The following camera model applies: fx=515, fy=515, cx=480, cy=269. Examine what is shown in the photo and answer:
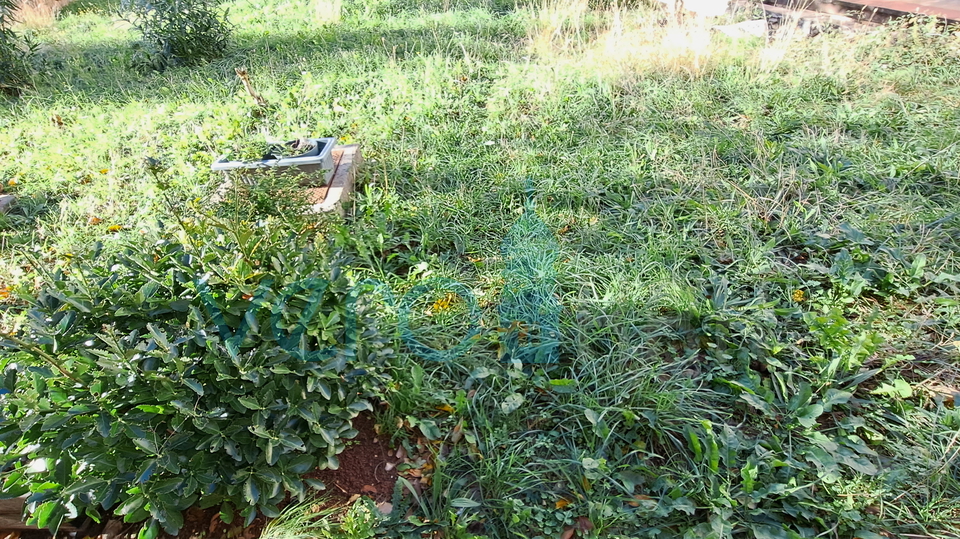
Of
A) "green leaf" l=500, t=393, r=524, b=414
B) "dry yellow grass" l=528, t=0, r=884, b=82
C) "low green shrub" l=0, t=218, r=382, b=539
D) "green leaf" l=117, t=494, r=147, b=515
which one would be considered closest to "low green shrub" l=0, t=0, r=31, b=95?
"dry yellow grass" l=528, t=0, r=884, b=82

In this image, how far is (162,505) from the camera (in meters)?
1.31

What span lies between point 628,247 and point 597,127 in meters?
1.41

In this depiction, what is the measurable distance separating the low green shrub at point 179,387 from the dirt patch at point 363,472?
94 mm

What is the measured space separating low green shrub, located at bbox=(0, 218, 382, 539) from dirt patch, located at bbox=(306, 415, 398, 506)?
0.09 m

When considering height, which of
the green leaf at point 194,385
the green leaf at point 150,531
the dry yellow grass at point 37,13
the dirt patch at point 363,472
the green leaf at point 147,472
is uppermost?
the dry yellow grass at point 37,13

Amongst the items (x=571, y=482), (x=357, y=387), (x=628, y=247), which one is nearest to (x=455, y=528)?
(x=571, y=482)

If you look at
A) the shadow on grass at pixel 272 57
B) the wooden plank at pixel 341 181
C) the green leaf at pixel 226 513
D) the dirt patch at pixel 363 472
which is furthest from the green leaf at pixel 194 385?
the shadow on grass at pixel 272 57

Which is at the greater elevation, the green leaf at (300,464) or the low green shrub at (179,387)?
the low green shrub at (179,387)

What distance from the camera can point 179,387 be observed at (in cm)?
134

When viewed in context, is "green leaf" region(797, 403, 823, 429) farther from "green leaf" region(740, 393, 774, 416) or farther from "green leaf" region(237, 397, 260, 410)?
"green leaf" region(237, 397, 260, 410)

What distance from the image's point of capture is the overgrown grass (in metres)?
1.60

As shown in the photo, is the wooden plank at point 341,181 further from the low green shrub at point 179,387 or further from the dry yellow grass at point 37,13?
the dry yellow grass at point 37,13

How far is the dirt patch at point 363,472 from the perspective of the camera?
5.29 feet

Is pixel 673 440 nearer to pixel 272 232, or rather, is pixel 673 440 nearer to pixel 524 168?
pixel 272 232
